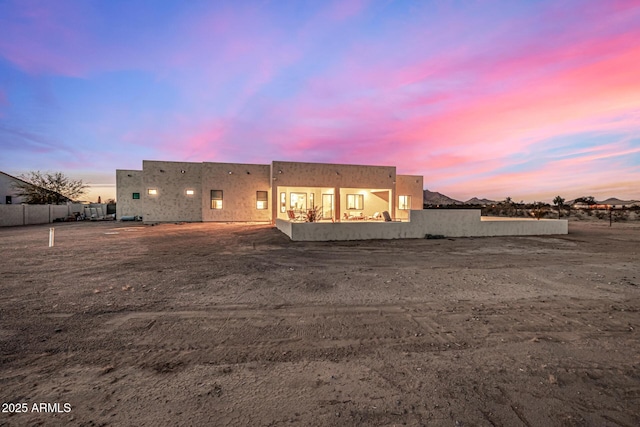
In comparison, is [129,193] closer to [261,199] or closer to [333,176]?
[261,199]

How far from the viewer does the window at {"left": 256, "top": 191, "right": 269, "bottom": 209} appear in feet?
67.2

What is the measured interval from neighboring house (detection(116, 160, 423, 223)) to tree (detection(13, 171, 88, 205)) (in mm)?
18405

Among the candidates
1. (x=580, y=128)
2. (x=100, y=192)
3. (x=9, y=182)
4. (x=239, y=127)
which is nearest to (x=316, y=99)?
(x=239, y=127)

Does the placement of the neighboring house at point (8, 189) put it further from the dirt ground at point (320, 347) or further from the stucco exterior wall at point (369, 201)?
the stucco exterior wall at point (369, 201)

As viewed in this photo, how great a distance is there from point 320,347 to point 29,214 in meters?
28.7

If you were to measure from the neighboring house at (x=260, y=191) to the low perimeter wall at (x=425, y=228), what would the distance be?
5426 millimetres

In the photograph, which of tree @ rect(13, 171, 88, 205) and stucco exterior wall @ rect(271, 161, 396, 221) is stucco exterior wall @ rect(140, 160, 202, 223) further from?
tree @ rect(13, 171, 88, 205)

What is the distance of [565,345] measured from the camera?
9.11 ft

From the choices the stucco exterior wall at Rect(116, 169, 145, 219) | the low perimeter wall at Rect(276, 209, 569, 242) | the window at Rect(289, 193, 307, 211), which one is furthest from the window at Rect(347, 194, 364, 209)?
A: the stucco exterior wall at Rect(116, 169, 145, 219)

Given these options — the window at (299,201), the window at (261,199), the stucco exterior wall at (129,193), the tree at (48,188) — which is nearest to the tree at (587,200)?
the window at (299,201)

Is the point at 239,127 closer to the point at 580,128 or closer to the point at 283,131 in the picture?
the point at 283,131

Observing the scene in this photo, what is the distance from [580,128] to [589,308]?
1935cm

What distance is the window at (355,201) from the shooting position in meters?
21.1

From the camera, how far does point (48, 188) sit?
30.4 m
